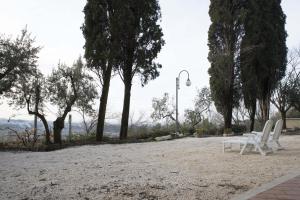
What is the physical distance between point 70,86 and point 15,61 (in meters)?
4.21

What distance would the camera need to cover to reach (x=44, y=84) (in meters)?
19.4

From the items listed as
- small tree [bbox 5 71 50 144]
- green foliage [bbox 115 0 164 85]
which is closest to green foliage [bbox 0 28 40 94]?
small tree [bbox 5 71 50 144]

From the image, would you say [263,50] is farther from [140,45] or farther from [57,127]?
[57,127]

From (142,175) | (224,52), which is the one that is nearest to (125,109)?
(224,52)

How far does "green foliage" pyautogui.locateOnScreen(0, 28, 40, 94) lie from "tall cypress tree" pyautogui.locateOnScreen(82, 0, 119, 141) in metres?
3.40

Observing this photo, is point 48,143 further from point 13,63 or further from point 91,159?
point 91,159

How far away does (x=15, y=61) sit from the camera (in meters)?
16.8

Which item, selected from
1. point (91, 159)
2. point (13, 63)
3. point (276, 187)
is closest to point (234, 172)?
point (276, 187)

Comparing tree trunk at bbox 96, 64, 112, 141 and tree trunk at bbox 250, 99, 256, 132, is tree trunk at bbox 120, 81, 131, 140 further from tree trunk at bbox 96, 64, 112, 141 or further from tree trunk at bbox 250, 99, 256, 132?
tree trunk at bbox 250, 99, 256, 132

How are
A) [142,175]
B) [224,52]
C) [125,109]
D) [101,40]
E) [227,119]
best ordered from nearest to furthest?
1. [142,175]
2. [101,40]
3. [125,109]
4. [227,119]
5. [224,52]

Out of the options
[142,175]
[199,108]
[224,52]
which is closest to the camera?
[142,175]

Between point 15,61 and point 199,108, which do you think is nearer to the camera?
point 15,61

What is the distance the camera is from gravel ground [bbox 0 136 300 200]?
23.6 ft

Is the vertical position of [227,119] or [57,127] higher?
[227,119]
